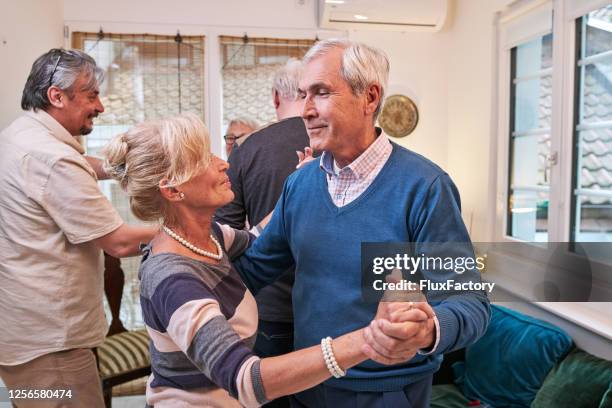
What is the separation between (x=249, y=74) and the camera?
11.8 ft

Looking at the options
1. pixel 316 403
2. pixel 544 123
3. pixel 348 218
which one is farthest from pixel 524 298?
pixel 544 123

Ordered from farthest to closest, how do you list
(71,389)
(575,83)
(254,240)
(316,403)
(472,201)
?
(472,201)
(575,83)
(71,389)
(254,240)
(316,403)

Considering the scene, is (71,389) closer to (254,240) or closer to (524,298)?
(254,240)

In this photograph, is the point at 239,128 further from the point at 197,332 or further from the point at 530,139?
the point at 197,332

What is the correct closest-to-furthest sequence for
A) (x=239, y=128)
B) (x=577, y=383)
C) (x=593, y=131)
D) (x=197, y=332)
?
(x=197, y=332), (x=577, y=383), (x=593, y=131), (x=239, y=128)

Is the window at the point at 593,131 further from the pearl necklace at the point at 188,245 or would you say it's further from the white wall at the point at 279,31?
the pearl necklace at the point at 188,245

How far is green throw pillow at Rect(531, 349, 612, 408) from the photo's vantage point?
1.61 m

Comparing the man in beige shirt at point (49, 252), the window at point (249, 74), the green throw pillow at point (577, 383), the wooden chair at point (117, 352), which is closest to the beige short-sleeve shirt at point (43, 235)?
the man in beige shirt at point (49, 252)

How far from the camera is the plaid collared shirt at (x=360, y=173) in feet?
3.58

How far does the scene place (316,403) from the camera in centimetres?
116

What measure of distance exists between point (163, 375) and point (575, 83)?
2213 mm

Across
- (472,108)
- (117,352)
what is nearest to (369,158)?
(117,352)

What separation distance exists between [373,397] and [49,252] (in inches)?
39.3

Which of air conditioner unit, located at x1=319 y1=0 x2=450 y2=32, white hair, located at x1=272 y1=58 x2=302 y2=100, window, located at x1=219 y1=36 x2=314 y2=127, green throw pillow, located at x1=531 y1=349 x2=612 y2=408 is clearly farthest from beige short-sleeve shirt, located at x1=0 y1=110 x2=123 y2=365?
air conditioner unit, located at x1=319 y1=0 x2=450 y2=32
